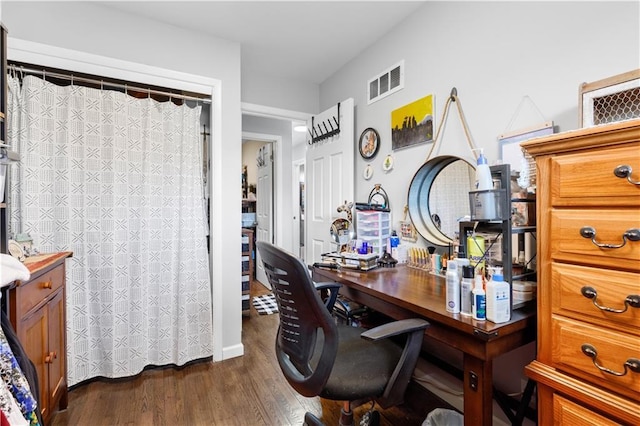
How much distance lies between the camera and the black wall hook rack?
276 cm

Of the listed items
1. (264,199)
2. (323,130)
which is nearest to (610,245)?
(323,130)

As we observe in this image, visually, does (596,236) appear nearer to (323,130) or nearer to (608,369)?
(608,369)

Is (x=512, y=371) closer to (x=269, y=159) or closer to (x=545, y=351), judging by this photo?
(x=545, y=351)

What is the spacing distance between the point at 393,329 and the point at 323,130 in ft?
7.42

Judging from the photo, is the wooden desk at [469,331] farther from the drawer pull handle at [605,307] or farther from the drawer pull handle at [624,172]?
the drawer pull handle at [624,172]

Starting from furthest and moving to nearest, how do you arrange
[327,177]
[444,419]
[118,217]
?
[327,177] → [118,217] → [444,419]

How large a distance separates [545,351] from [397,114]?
67.9 inches

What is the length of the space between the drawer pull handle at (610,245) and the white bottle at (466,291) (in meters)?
0.35

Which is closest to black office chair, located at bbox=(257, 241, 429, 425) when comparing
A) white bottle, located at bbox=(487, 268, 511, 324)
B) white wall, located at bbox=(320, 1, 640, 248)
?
white bottle, located at bbox=(487, 268, 511, 324)

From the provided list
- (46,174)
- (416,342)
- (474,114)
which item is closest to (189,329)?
(46,174)

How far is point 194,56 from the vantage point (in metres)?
2.29

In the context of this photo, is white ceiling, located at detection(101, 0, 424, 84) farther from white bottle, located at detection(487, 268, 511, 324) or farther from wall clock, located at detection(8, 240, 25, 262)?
white bottle, located at detection(487, 268, 511, 324)

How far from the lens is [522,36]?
1487 mm

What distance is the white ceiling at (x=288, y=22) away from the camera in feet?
6.56
